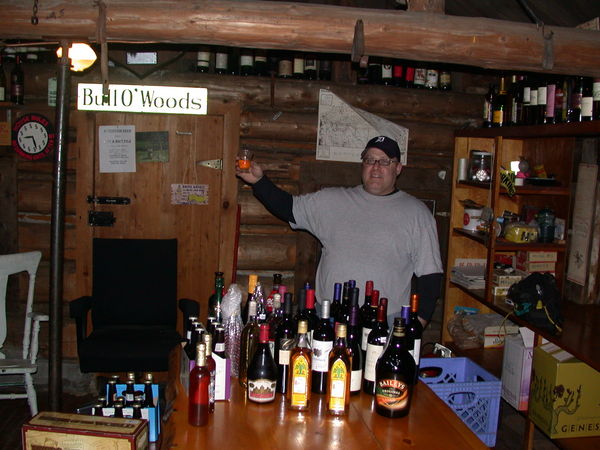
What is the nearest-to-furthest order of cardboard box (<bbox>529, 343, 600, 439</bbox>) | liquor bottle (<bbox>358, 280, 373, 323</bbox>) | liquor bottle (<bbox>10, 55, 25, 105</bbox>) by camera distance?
1. liquor bottle (<bbox>358, 280, 373, 323</bbox>)
2. cardboard box (<bbox>529, 343, 600, 439</bbox>)
3. liquor bottle (<bbox>10, 55, 25, 105</bbox>)

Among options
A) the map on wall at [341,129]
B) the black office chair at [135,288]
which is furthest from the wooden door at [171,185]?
the map on wall at [341,129]

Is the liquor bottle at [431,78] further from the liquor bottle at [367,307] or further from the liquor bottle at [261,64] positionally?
the liquor bottle at [367,307]

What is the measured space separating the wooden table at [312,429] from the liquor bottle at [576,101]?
88.2 inches

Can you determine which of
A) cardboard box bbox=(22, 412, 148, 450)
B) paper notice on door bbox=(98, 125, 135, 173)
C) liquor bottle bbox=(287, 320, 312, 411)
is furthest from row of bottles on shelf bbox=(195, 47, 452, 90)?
cardboard box bbox=(22, 412, 148, 450)

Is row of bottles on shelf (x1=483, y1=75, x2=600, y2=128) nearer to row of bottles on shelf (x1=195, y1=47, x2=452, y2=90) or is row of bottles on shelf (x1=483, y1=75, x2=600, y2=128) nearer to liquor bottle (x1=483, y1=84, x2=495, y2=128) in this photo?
liquor bottle (x1=483, y1=84, x2=495, y2=128)

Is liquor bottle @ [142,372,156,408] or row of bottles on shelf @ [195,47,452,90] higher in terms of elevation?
row of bottles on shelf @ [195,47,452,90]

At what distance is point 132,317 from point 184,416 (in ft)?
7.63

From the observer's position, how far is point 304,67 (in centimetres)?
468

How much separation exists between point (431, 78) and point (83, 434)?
3.90m

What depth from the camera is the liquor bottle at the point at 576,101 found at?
3.57m

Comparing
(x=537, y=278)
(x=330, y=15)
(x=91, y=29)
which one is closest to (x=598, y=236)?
(x=537, y=278)

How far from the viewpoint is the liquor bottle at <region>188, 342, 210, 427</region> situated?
204 cm

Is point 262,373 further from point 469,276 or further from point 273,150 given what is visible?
point 273,150

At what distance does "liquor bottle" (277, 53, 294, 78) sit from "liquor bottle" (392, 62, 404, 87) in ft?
2.78
